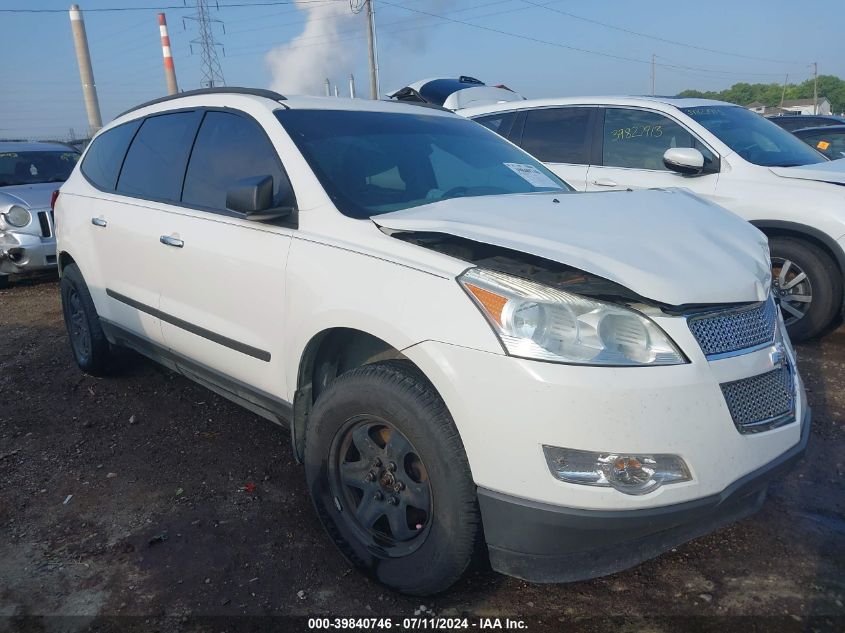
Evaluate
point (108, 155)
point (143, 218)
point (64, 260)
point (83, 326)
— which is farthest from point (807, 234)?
point (64, 260)

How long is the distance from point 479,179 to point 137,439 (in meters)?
2.42

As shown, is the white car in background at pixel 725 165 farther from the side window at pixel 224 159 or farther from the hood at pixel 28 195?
the hood at pixel 28 195

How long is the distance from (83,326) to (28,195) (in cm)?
432

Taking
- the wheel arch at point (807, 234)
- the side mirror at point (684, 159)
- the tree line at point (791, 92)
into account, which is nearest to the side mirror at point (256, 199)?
the side mirror at point (684, 159)

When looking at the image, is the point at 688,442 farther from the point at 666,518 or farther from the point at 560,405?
the point at 560,405

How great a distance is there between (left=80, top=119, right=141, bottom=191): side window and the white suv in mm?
1149

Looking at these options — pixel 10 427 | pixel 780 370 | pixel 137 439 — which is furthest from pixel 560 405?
pixel 10 427

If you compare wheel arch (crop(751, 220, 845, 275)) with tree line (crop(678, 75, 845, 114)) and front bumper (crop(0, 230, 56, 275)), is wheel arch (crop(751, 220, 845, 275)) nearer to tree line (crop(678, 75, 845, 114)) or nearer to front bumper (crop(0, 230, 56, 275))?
front bumper (crop(0, 230, 56, 275))

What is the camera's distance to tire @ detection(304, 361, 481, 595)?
2.08 meters

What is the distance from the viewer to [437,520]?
2160mm

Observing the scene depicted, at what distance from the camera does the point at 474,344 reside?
1.99 meters

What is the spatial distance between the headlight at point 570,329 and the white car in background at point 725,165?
7.71 ft

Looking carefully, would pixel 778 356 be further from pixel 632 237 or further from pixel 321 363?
pixel 321 363

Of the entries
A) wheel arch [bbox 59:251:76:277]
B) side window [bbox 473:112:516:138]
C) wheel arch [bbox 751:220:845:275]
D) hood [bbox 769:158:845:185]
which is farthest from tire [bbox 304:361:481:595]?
side window [bbox 473:112:516:138]
